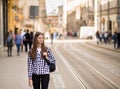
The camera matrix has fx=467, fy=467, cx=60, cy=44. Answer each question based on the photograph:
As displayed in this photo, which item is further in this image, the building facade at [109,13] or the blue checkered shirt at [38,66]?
the building facade at [109,13]

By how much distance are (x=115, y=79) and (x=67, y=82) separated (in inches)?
86.3

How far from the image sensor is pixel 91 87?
15469 millimetres

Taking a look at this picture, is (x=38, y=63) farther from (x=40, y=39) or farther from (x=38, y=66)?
(x=40, y=39)

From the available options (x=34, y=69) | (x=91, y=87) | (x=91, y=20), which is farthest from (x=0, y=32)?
(x=91, y=20)

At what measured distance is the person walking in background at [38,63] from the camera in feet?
29.4

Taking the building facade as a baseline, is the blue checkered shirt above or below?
below

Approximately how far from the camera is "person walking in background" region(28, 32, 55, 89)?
8961 millimetres

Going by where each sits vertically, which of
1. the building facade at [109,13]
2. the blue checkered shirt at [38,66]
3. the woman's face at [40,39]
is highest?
the building facade at [109,13]

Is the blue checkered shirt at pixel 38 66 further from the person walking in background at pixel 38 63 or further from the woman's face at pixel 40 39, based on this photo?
the woman's face at pixel 40 39

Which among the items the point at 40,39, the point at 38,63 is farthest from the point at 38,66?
the point at 40,39

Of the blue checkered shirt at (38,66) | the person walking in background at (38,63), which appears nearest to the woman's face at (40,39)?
the person walking in background at (38,63)

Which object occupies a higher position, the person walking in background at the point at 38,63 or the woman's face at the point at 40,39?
the woman's face at the point at 40,39

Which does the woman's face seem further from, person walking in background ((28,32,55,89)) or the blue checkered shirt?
the blue checkered shirt

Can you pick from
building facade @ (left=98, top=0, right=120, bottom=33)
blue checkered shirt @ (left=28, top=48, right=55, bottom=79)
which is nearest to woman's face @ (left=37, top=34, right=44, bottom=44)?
blue checkered shirt @ (left=28, top=48, right=55, bottom=79)
